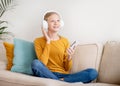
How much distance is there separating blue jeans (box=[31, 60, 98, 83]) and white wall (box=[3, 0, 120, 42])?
545 millimetres

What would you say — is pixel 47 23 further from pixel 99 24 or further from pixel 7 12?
pixel 7 12

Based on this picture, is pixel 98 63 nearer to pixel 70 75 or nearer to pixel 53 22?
pixel 70 75

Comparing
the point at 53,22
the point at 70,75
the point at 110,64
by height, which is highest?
the point at 53,22

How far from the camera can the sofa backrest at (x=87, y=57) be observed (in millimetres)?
2605

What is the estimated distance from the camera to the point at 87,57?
8.60 ft

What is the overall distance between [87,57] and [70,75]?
0.26 m

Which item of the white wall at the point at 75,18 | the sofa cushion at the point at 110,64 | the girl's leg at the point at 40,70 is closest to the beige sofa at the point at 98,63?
the sofa cushion at the point at 110,64

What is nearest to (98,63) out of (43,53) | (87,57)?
(87,57)

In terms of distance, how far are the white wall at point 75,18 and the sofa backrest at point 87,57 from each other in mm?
231

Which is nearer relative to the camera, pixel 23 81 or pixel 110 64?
pixel 23 81

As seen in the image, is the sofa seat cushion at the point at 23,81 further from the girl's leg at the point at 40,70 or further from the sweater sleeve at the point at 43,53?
the sweater sleeve at the point at 43,53

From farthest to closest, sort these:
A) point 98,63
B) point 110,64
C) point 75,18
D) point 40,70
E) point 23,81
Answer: point 75,18, point 98,63, point 110,64, point 40,70, point 23,81

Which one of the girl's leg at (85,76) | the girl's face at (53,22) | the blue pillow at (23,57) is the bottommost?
the girl's leg at (85,76)

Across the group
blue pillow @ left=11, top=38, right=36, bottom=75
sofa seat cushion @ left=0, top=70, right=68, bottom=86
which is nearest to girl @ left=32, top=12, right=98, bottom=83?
blue pillow @ left=11, top=38, right=36, bottom=75
